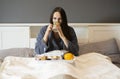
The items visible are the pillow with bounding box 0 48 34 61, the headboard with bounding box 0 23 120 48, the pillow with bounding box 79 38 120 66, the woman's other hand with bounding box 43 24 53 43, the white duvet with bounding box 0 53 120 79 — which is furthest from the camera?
the headboard with bounding box 0 23 120 48

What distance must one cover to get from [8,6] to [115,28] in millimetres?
1508

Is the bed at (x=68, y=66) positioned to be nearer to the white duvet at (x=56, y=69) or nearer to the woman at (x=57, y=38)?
the white duvet at (x=56, y=69)

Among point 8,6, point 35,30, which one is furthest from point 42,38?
point 8,6

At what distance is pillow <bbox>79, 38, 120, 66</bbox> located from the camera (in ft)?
9.45

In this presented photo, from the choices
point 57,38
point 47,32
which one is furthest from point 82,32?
point 47,32

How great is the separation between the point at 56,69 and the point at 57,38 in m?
0.86

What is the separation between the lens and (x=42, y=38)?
2.62 metres

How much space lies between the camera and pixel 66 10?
10.5 ft

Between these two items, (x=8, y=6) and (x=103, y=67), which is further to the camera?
(x=8, y=6)

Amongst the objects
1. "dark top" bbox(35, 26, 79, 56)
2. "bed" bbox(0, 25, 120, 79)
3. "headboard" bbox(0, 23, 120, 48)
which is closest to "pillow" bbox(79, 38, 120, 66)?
"bed" bbox(0, 25, 120, 79)

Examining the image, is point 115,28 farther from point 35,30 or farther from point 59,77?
point 59,77

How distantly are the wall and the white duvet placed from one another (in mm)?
1094

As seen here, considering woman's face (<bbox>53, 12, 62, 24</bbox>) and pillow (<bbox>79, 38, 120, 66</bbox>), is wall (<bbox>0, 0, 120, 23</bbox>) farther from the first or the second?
woman's face (<bbox>53, 12, 62, 24</bbox>)

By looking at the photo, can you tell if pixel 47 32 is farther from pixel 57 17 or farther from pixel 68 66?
pixel 68 66
